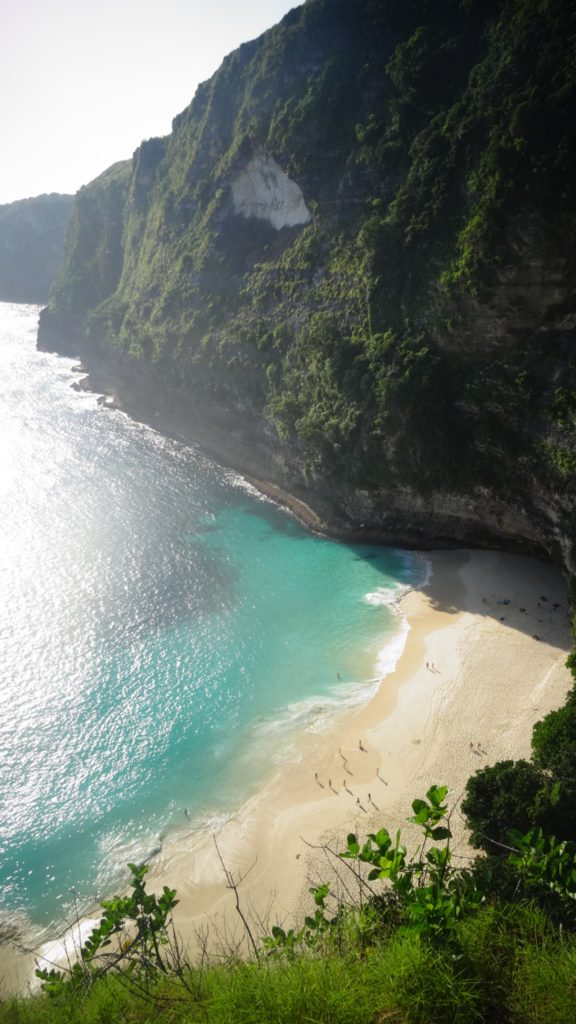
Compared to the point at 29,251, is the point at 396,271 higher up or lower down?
lower down

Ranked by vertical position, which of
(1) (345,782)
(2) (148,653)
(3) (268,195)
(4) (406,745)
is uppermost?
(3) (268,195)

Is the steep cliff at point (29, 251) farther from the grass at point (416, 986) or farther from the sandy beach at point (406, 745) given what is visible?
the grass at point (416, 986)

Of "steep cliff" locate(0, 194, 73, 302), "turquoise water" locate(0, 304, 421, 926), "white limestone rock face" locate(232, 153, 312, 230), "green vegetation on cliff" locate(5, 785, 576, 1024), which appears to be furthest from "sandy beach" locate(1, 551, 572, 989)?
"steep cliff" locate(0, 194, 73, 302)

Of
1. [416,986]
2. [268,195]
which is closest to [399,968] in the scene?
[416,986]

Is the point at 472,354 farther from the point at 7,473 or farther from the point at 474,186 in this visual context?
the point at 7,473

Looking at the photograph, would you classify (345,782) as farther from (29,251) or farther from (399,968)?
(29,251)

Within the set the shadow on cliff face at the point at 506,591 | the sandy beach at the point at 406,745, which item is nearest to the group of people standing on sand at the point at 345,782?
the sandy beach at the point at 406,745
